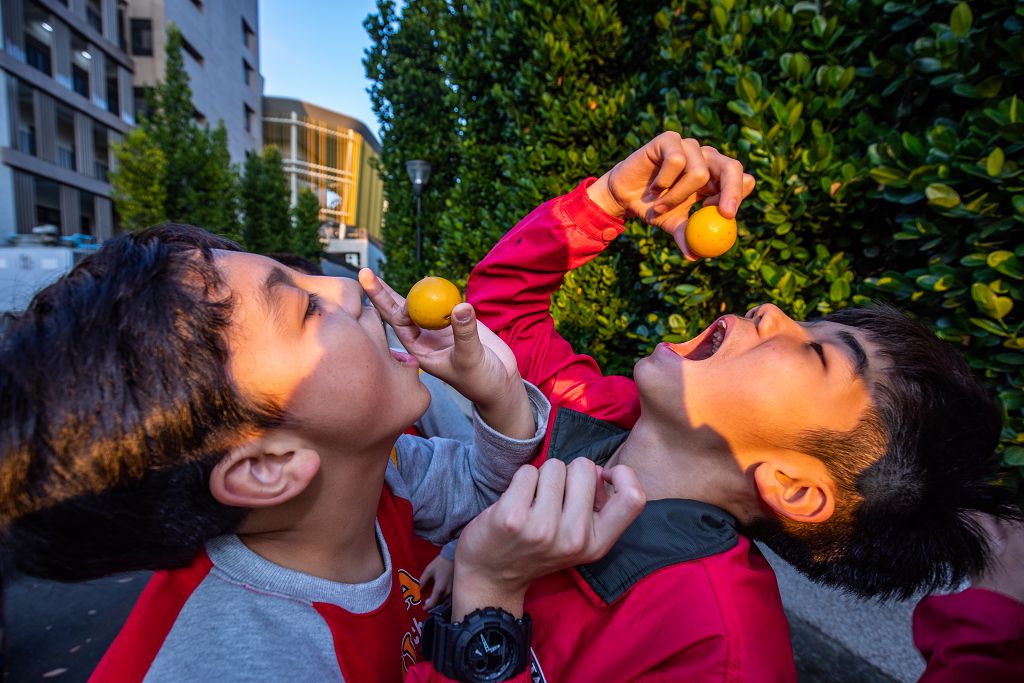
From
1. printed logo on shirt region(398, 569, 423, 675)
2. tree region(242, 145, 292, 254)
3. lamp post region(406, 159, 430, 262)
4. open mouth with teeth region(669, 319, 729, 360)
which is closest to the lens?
printed logo on shirt region(398, 569, 423, 675)

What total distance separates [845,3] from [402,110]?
9.00 m

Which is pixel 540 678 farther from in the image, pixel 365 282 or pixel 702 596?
pixel 365 282

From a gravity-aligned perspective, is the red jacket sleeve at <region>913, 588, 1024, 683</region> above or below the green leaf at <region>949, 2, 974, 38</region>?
below

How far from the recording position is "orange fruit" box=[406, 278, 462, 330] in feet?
4.92

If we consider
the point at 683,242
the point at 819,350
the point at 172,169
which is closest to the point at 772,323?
the point at 819,350

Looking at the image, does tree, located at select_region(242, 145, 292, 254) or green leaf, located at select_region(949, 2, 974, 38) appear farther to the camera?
tree, located at select_region(242, 145, 292, 254)

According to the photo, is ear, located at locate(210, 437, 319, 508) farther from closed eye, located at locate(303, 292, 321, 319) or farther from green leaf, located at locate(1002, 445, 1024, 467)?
green leaf, located at locate(1002, 445, 1024, 467)

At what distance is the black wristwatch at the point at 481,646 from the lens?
117cm

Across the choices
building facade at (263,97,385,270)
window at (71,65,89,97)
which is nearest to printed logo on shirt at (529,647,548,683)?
window at (71,65,89,97)

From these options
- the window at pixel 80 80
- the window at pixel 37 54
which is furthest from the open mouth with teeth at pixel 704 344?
the window at pixel 80 80

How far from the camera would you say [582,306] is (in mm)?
4020

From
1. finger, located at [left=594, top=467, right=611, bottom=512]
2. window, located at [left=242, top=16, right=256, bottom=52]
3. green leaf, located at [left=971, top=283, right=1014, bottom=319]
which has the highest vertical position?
window, located at [left=242, top=16, right=256, bottom=52]

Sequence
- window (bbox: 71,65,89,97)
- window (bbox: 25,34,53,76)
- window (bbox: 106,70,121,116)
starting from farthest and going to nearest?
1. window (bbox: 106,70,121,116)
2. window (bbox: 71,65,89,97)
3. window (bbox: 25,34,53,76)

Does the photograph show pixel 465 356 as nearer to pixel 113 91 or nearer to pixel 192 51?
pixel 113 91
